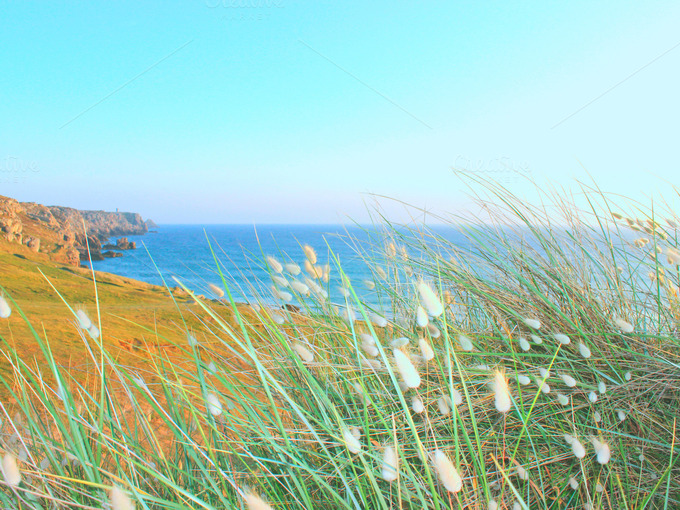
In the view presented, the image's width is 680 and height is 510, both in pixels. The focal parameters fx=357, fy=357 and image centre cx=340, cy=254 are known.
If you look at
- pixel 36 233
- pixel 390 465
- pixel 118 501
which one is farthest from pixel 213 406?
pixel 36 233

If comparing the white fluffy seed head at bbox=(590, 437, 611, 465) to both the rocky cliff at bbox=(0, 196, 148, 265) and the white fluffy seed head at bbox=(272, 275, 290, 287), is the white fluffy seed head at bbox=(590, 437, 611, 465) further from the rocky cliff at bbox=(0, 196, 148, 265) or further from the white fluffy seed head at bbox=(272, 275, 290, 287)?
the rocky cliff at bbox=(0, 196, 148, 265)

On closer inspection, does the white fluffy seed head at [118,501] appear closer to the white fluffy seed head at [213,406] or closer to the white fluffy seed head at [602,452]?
the white fluffy seed head at [213,406]

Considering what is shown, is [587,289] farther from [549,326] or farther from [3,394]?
[3,394]

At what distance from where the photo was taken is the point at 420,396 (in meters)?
1.00

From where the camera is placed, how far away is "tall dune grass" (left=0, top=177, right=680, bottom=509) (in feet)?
2.71

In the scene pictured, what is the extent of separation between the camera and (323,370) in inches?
47.8

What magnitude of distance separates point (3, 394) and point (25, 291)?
6630 mm

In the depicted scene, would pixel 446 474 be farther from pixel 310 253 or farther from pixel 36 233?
pixel 36 233

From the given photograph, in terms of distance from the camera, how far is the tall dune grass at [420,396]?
2.71 feet

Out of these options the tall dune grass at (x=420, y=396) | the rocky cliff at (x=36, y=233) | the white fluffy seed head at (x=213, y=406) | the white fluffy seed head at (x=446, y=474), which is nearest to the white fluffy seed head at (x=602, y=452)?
the tall dune grass at (x=420, y=396)

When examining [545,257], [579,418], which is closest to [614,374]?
[579,418]

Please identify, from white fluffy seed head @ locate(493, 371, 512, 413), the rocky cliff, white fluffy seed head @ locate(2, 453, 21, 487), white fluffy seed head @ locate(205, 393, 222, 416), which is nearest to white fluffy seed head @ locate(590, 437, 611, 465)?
white fluffy seed head @ locate(493, 371, 512, 413)

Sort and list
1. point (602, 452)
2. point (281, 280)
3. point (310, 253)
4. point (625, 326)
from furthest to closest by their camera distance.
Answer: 1. point (310, 253)
2. point (281, 280)
3. point (625, 326)
4. point (602, 452)

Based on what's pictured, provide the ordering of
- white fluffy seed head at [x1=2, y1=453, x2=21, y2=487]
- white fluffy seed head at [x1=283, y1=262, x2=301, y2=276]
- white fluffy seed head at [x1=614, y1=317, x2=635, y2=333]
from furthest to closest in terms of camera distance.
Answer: white fluffy seed head at [x1=283, y1=262, x2=301, y2=276]
white fluffy seed head at [x1=614, y1=317, x2=635, y2=333]
white fluffy seed head at [x1=2, y1=453, x2=21, y2=487]
